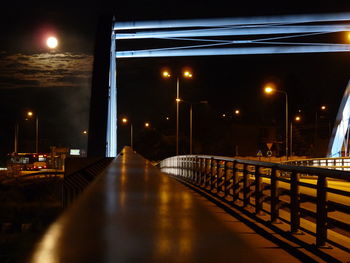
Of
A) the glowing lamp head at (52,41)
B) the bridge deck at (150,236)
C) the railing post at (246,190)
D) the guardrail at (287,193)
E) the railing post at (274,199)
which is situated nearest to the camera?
the bridge deck at (150,236)

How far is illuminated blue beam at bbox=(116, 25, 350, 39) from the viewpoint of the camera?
118 feet

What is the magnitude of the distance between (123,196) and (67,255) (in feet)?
25.4

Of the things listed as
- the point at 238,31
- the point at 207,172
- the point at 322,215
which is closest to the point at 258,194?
the point at 322,215

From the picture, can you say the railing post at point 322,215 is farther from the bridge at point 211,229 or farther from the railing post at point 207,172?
the railing post at point 207,172

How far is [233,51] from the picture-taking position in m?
42.3

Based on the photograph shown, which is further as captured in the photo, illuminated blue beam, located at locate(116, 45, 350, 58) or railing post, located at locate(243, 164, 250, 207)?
illuminated blue beam, located at locate(116, 45, 350, 58)

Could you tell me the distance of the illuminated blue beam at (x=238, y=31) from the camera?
118 ft

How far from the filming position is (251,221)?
10016mm

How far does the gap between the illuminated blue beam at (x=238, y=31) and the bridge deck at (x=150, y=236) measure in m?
26.0

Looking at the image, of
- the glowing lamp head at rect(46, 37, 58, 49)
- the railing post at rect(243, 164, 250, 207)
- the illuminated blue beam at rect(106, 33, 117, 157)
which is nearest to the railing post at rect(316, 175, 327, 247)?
the railing post at rect(243, 164, 250, 207)

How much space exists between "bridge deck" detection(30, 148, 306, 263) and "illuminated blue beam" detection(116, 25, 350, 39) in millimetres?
26028

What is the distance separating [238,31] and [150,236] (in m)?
31.3

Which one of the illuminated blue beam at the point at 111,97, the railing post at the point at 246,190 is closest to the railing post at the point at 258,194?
the railing post at the point at 246,190

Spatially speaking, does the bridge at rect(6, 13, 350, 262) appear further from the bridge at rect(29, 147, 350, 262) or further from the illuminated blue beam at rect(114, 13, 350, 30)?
the illuminated blue beam at rect(114, 13, 350, 30)
